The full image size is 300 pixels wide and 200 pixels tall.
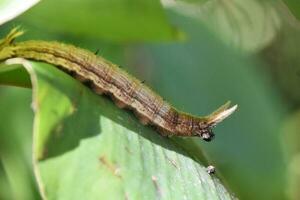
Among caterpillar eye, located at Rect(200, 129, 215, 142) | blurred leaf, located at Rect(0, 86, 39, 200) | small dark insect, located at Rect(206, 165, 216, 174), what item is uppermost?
small dark insect, located at Rect(206, 165, 216, 174)

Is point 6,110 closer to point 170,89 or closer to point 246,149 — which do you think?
point 170,89

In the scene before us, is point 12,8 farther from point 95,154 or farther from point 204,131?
point 204,131

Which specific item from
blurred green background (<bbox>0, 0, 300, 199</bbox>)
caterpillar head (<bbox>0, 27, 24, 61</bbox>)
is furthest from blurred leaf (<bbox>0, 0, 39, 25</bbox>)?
blurred green background (<bbox>0, 0, 300, 199</bbox>)

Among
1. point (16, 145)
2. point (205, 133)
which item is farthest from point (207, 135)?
point (16, 145)

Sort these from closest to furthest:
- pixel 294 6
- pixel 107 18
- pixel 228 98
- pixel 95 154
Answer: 1. pixel 95 154
2. pixel 294 6
3. pixel 107 18
4. pixel 228 98

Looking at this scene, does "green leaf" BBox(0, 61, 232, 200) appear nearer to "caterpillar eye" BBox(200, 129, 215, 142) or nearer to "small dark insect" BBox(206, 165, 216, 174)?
"small dark insect" BBox(206, 165, 216, 174)

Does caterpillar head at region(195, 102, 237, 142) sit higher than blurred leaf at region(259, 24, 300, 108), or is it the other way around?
caterpillar head at region(195, 102, 237, 142)

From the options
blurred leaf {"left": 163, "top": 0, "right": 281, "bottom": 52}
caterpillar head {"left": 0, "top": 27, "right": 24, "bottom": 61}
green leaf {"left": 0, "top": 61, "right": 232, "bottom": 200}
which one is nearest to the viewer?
green leaf {"left": 0, "top": 61, "right": 232, "bottom": 200}

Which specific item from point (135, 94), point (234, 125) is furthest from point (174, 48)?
point (135, 94)
